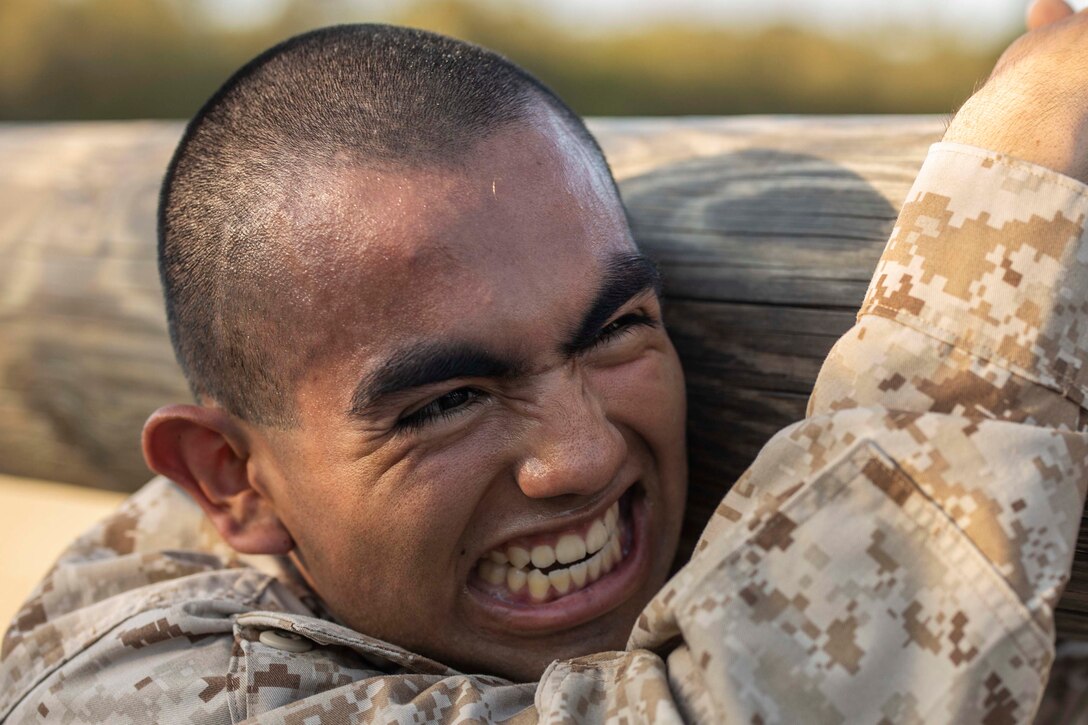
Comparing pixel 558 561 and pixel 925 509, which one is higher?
pixel 925 509

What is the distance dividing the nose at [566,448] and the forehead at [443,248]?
0.39ft

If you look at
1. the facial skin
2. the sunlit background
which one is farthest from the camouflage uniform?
the sunlit background

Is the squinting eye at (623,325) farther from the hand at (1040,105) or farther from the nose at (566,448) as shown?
the hand at (1040,105)

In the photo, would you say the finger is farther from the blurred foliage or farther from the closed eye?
the blurred foliage

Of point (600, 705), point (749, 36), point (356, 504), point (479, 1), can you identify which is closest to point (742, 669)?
point (600, 705)

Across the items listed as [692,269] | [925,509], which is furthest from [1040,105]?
[692,269]

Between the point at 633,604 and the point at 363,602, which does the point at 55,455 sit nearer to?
the point at 363,602

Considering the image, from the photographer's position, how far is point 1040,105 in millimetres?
1429

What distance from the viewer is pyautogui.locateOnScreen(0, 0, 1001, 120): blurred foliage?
651 cm

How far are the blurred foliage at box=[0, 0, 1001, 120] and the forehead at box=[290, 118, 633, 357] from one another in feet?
17.0

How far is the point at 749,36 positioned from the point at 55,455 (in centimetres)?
520

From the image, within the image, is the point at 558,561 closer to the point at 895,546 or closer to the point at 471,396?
the point at 471,396

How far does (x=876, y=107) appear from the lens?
6402mm

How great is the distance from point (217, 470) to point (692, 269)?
32.2 inches
